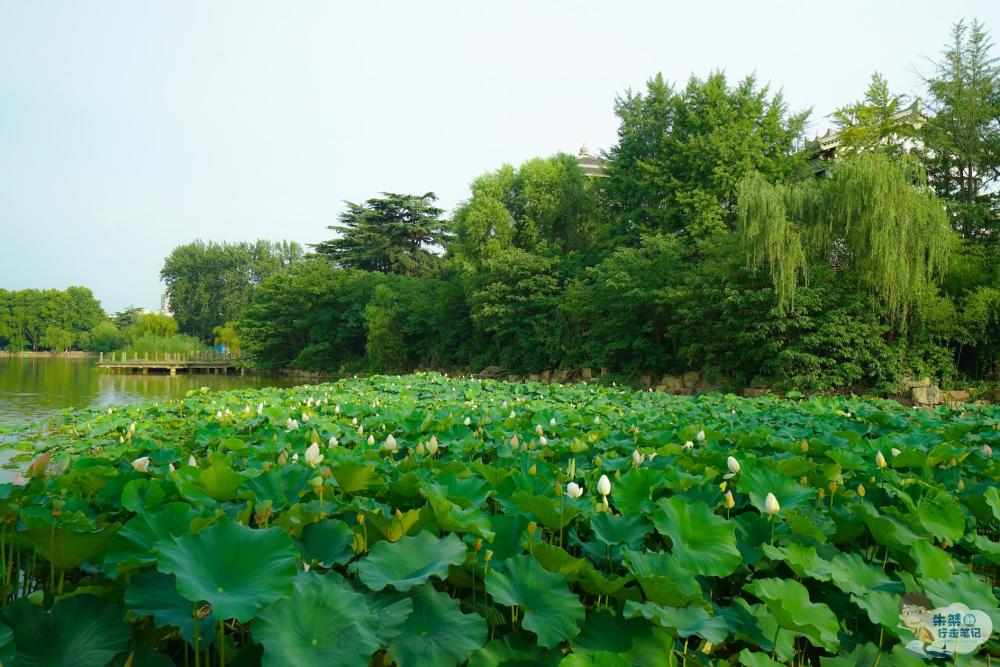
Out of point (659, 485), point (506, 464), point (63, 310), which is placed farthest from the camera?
point (63, 310)

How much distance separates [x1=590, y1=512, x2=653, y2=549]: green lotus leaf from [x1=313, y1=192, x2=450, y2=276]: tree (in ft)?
97.2

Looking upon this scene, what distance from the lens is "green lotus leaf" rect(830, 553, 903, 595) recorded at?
1.22 m

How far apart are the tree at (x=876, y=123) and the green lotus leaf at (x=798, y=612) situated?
673 inches

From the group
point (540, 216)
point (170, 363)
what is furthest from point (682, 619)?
point (170, 363)

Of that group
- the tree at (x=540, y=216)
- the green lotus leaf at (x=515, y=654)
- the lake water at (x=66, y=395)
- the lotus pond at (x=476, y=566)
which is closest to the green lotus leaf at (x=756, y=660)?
the lotus pond at (x=476, y=566)

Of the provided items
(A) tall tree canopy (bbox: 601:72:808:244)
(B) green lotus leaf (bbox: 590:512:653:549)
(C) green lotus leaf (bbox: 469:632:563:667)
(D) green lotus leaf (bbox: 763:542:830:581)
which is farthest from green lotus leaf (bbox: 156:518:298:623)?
(A) tall tree canopy (bbox: 601:72:808:244)

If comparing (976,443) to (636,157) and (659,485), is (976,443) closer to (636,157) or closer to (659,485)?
(659,485)

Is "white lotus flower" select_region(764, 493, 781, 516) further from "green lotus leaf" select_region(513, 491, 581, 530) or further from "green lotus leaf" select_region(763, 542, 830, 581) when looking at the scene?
"green lotus leaf" select_region(513, 491, 581, 530)

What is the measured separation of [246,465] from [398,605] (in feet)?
4.88

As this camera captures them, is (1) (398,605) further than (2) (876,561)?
No

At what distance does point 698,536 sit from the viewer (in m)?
1.29

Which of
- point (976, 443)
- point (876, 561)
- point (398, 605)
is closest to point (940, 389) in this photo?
point (976, 443)

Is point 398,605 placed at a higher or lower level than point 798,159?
lower

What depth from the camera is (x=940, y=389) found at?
37.2ft
